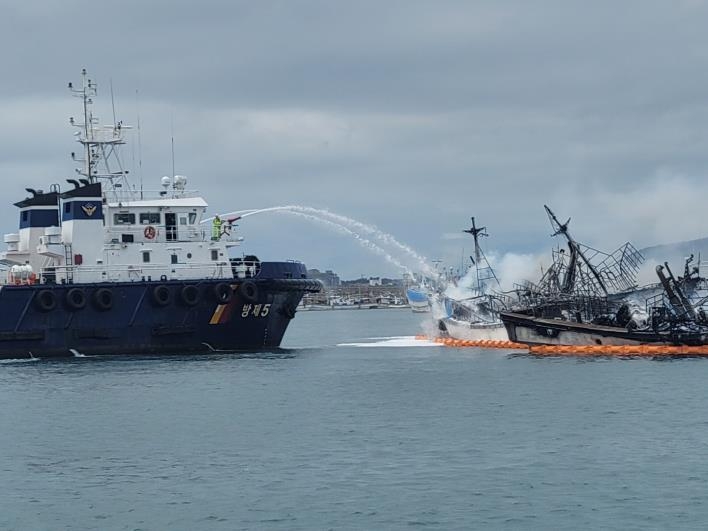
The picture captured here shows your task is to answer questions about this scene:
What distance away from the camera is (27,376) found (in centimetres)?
5391

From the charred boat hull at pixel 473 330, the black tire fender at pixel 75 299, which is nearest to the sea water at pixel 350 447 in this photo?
the black tire fender at pixel 75 299

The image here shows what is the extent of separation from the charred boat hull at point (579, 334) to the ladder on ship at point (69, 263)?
22.6 meters

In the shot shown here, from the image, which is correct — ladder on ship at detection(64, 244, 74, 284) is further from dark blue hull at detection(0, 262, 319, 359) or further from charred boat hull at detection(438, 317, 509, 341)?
charred boat hull at detection(438, 317, 509, 341)

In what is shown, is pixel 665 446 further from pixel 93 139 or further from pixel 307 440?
pixel 93 139

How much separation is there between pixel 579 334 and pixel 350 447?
30271mm

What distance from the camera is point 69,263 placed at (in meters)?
60.8

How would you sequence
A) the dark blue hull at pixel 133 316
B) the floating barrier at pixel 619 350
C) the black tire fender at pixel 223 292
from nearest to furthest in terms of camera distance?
the dark blue hull at pixel 133 316, the black tire fender at pixel 223 292, the floating barrier at pixel 619 350

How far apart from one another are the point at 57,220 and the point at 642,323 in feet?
98.9

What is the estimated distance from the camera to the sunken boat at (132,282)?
58.8m

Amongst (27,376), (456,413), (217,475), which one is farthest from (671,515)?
(27,376)

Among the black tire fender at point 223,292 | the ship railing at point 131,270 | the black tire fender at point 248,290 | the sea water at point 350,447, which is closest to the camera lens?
the sea water at point 350,447

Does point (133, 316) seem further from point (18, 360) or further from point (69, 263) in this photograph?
point (18, 360)

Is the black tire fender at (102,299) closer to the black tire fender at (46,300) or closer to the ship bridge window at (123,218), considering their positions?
the black tire fender at (46,300)

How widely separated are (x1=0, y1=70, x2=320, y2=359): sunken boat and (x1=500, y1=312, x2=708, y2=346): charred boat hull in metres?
11.5
